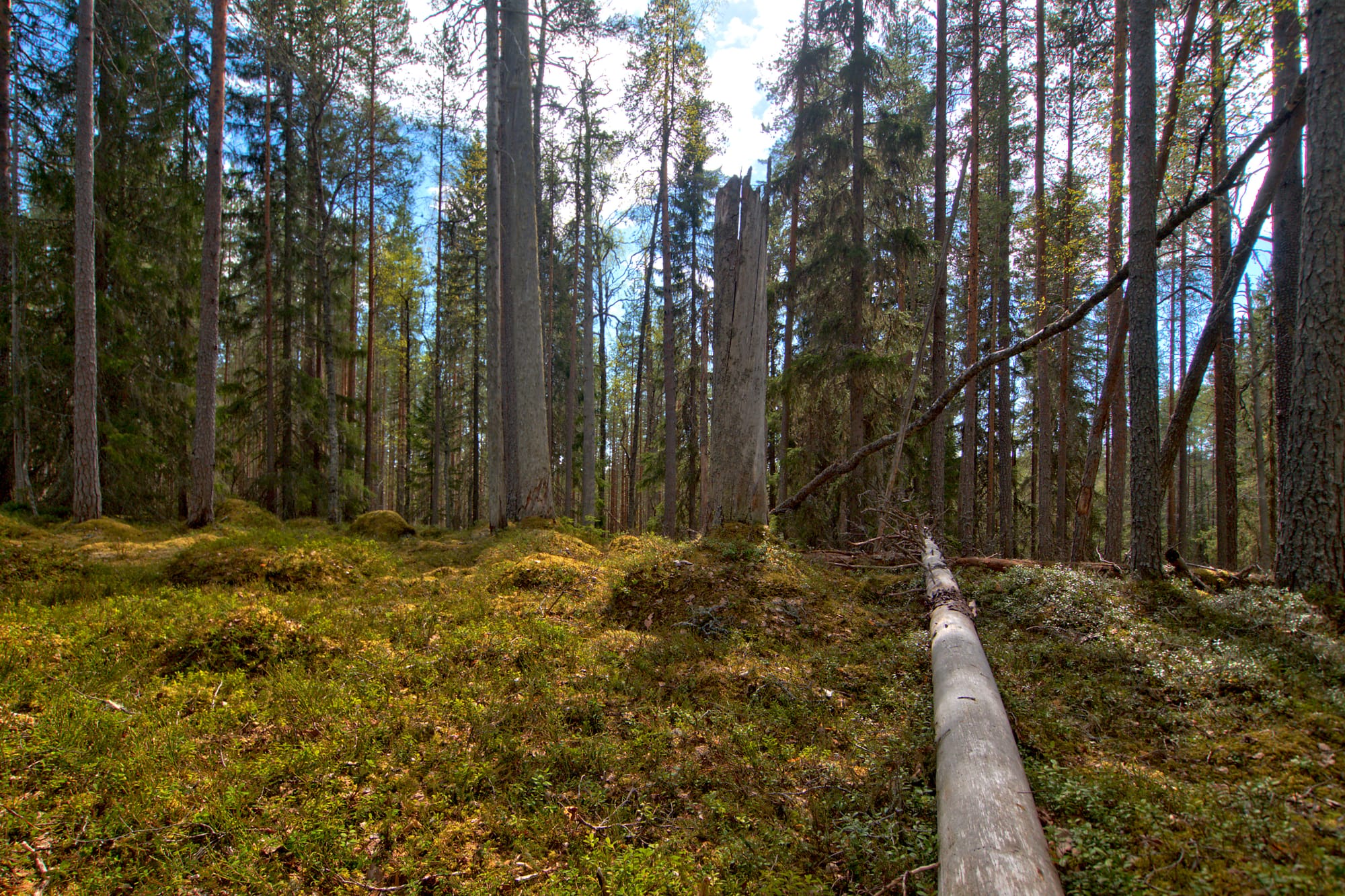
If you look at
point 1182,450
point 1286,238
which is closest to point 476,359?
point 1286,238

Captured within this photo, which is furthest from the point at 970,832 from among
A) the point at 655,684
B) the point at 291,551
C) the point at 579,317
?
the point at 579,317

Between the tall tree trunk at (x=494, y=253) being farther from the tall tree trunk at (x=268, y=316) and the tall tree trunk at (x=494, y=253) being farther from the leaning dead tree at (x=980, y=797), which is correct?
the leaning dead tree at (x=980, y=797)

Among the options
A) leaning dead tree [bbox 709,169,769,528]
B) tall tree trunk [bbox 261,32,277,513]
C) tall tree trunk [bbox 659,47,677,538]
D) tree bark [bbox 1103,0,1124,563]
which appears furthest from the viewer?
tall tree trunk [bbox 659,47,677,538]

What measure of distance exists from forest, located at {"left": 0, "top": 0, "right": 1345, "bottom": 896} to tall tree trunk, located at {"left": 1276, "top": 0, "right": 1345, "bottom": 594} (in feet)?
0.11

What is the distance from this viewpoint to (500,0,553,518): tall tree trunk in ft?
37.3

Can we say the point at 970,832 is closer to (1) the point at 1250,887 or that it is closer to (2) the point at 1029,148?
(1) the point at 1250,887

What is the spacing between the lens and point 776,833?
8.61 feet

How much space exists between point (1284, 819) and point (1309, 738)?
4.09ft

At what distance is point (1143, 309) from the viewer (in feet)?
20.9

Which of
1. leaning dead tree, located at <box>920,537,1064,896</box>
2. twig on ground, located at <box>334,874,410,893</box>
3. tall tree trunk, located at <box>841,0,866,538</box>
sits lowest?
twig on ground, located at <box>334,874,410,893</box>

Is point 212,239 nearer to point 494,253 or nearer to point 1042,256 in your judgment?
point 494,253

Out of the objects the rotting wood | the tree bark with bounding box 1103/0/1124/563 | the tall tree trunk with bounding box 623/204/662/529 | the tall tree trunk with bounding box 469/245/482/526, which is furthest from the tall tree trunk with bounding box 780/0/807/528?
the tall tree trunk with bounding box 469/245/482/526

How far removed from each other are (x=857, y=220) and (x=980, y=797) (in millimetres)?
13217

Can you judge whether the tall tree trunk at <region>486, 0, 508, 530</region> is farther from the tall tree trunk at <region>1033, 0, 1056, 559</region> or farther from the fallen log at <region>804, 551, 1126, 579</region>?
the tall tree trunk at <region>1033, 0, 1056, 559</region>
